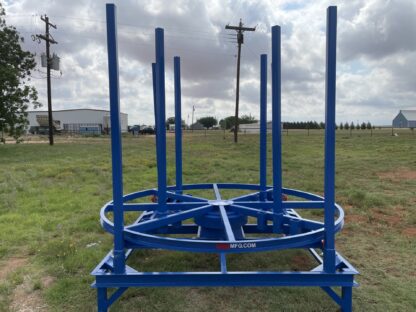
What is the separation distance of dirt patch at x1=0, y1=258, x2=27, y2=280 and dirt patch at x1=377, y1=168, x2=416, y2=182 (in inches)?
362

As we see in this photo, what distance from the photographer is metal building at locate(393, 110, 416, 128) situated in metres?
79.3

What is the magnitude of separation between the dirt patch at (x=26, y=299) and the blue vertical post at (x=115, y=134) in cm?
102

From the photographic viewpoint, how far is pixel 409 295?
3.24m

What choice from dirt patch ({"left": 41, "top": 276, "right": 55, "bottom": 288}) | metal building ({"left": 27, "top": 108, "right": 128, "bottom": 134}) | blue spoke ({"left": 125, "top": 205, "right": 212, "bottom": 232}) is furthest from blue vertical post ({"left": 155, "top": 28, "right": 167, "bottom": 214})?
metal building ({"left": 27, "top": 108, "right": 128, "bottom": 134})

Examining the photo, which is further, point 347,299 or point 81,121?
point 81,121

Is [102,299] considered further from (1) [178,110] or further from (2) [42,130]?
(2) [42,130]

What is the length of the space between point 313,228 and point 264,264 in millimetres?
966

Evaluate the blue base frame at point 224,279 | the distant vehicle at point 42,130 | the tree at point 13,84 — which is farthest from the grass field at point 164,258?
the distant vehicle at point 42,130

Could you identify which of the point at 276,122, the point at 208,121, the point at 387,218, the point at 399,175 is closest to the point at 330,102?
the point at 276,122

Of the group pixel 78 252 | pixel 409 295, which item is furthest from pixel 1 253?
pixel 409 295

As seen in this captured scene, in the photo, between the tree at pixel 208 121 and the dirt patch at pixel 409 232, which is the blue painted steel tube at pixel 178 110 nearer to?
the dirt patch at pixel 409 232

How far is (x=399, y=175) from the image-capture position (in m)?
10.6

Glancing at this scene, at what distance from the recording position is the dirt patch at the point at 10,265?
12.4 ft

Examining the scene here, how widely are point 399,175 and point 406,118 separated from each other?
8171 centimetres
